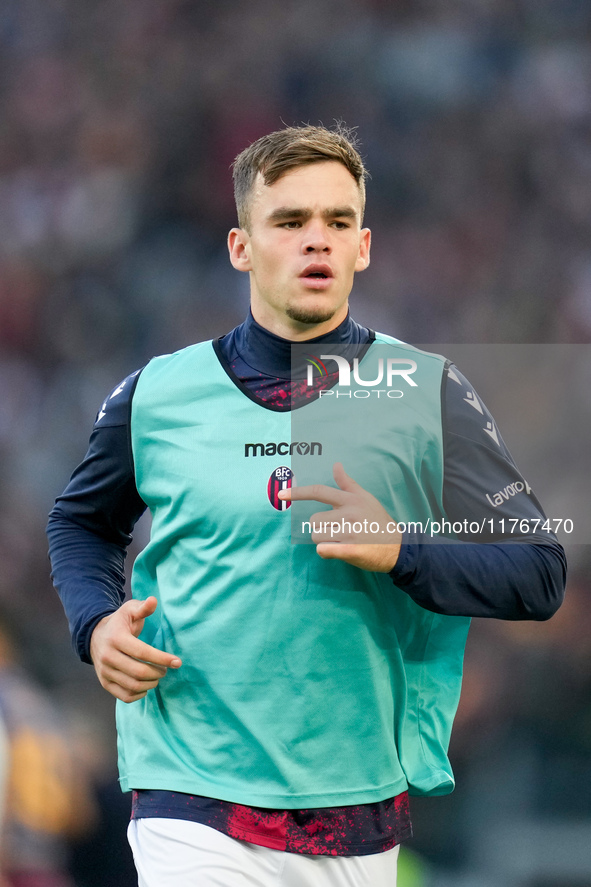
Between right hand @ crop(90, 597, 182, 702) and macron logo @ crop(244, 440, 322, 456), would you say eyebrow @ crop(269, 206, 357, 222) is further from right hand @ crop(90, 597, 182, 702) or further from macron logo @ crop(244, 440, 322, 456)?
right hand @ crop(90, 597, 182, 702)

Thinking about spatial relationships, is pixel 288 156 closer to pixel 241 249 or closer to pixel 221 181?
A: pixel 241 249

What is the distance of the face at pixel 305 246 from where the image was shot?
1.71m

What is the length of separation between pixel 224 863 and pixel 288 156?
4.14 feet

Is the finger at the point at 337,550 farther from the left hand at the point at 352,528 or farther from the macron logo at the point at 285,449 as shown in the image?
the macron logo at the point at 285,449

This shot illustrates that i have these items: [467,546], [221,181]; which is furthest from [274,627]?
[221,181]

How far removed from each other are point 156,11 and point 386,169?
1036 mm

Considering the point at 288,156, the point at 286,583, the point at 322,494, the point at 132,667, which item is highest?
the point at 288,156

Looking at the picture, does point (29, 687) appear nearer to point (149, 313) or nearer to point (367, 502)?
point (149, 313)

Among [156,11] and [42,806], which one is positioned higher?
[156,11]

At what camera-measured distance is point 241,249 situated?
6.21ft

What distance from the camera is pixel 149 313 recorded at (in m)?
3.32

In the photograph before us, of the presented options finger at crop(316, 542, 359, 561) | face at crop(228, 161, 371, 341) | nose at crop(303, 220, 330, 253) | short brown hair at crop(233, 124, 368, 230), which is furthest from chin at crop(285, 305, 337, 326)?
finger at crop(316, 542, 359, 561)

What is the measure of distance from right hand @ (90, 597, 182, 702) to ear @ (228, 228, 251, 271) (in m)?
0.73

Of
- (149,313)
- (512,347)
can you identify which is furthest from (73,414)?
(512,347)
